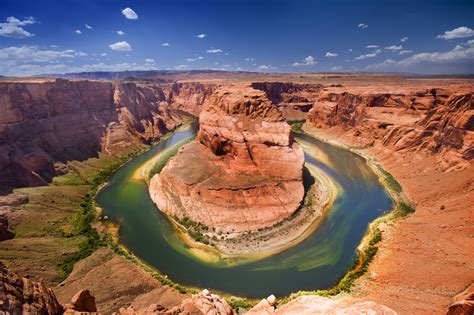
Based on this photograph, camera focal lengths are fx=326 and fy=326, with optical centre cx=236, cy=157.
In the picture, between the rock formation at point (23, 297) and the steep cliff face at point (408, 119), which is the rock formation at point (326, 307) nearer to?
the rock formation at point (23, 297)

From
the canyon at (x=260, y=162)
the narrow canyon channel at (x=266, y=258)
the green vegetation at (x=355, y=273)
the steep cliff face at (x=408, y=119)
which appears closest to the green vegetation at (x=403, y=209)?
the canyon at (x=260, y=162)

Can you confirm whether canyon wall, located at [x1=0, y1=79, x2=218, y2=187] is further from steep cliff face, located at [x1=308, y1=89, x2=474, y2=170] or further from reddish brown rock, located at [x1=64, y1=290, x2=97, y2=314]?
steep cliff face, located at [x1=308, y1=89, x2=474, y2=170]

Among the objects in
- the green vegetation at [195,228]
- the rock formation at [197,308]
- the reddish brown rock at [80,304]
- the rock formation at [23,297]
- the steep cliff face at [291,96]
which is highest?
the steep cliff face at [291,96]

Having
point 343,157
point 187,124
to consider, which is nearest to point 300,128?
point 343,157

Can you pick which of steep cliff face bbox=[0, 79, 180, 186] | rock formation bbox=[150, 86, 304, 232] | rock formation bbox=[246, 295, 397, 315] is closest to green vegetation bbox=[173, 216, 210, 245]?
rock formation bbox=[150, 86, 304, 232]

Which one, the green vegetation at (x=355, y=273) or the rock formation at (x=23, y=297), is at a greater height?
the rock formation at (x=23, y=297)

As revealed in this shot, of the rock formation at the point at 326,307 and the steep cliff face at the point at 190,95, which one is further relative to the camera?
the steep cliff face at the point at 190,95
